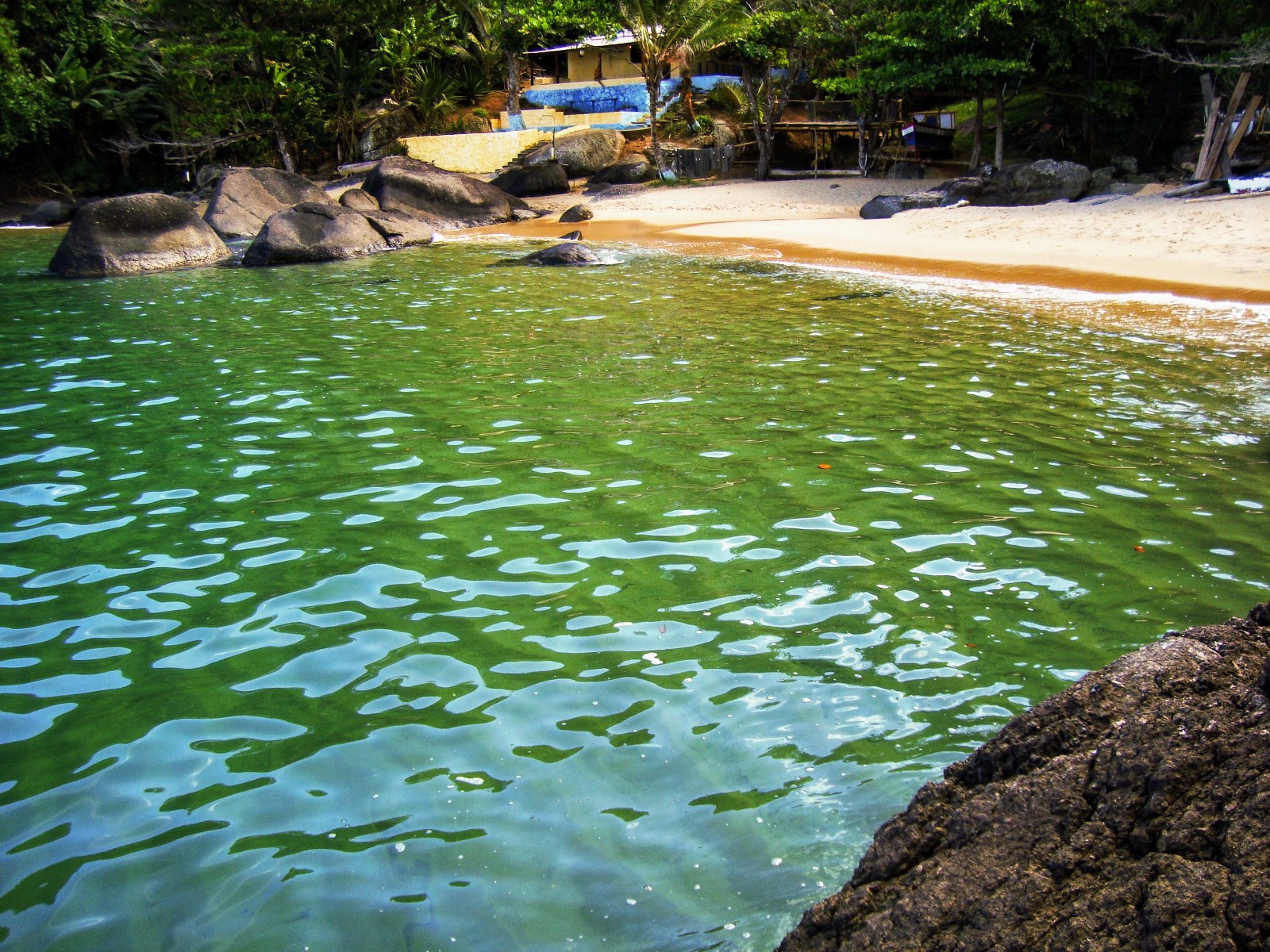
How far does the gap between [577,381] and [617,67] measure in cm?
3875

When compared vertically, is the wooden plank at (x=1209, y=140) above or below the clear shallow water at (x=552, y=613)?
above

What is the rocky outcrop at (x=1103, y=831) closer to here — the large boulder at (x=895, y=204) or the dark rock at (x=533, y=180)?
the large boulder at (x=895, y=204)

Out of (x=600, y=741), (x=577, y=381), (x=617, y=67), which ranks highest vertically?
(x=617, y=67)

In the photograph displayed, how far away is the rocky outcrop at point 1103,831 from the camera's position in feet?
4.86

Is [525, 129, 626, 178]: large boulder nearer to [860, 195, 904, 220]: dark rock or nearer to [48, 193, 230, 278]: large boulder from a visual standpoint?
[860, 195, 904, 220]: dark rock

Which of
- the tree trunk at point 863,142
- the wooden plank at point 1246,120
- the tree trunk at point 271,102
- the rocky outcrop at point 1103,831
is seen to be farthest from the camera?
the tree trunk at point 271,102

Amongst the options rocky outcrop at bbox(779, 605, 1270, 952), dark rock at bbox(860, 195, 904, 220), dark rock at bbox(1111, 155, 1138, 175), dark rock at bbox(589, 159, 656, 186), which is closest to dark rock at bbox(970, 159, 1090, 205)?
dark rock at bbox(860, 195, 904, 220)

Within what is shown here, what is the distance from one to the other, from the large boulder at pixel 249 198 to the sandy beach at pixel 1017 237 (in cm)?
574

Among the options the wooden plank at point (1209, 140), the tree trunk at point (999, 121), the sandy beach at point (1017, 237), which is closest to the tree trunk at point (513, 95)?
the sandy beach at point (1017, 237)

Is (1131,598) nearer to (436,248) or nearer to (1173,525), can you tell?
(1173,525)

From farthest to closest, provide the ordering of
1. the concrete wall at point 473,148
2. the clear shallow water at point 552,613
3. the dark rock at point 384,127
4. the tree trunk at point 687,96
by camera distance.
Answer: the dark rock at point 384,127
the tree trunk at point 687,96
the concrete wall at point 473,148
the clear shallow water at point 552,613

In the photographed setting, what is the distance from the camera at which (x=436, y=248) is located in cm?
1983

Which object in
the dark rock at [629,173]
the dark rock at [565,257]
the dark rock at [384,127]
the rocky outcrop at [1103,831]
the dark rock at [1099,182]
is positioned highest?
the dark rock at [384,127]

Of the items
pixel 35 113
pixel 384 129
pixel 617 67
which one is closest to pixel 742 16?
pixel 384 129
